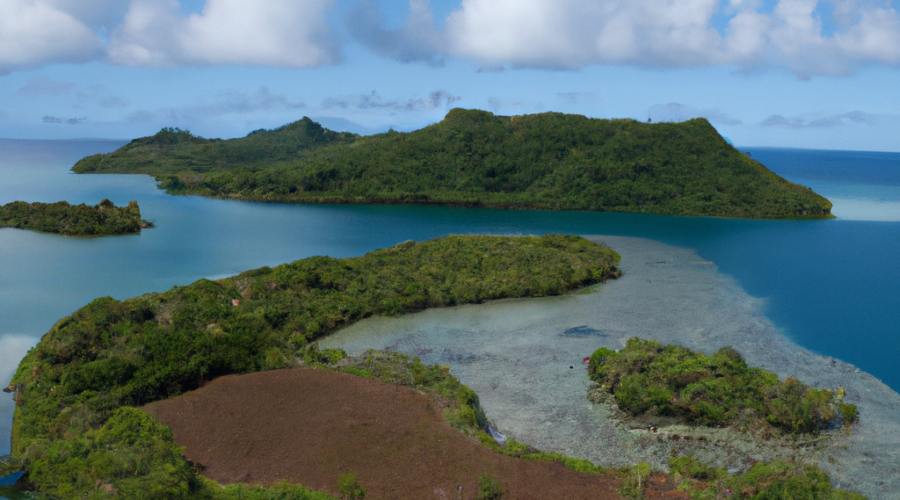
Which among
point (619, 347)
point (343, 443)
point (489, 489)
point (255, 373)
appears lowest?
point (489, 489)

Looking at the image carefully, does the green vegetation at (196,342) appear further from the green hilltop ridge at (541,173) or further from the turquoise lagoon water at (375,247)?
the green hilltop ridge at (541,173)

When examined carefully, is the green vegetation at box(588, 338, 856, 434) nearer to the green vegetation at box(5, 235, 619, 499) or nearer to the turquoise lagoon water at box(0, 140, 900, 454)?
the green vegetation at box(5, 235, 619, 499)

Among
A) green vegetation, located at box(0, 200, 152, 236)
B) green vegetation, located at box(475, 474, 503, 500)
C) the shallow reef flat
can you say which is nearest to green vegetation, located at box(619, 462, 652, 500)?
the shallow reef flat

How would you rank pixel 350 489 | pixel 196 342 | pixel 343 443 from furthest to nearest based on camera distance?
1. pixel 196 342
2. pixel 343 443
3. pixel 350 489

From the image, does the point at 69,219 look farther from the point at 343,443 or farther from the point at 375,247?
the point at 343,443

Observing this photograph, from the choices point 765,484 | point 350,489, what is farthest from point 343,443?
point 765,484

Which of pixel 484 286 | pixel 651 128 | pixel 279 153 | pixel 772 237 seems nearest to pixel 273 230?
pixel 484 286

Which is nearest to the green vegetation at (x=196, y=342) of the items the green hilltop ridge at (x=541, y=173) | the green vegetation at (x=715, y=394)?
the green vegetation at (x=715, y=394)
